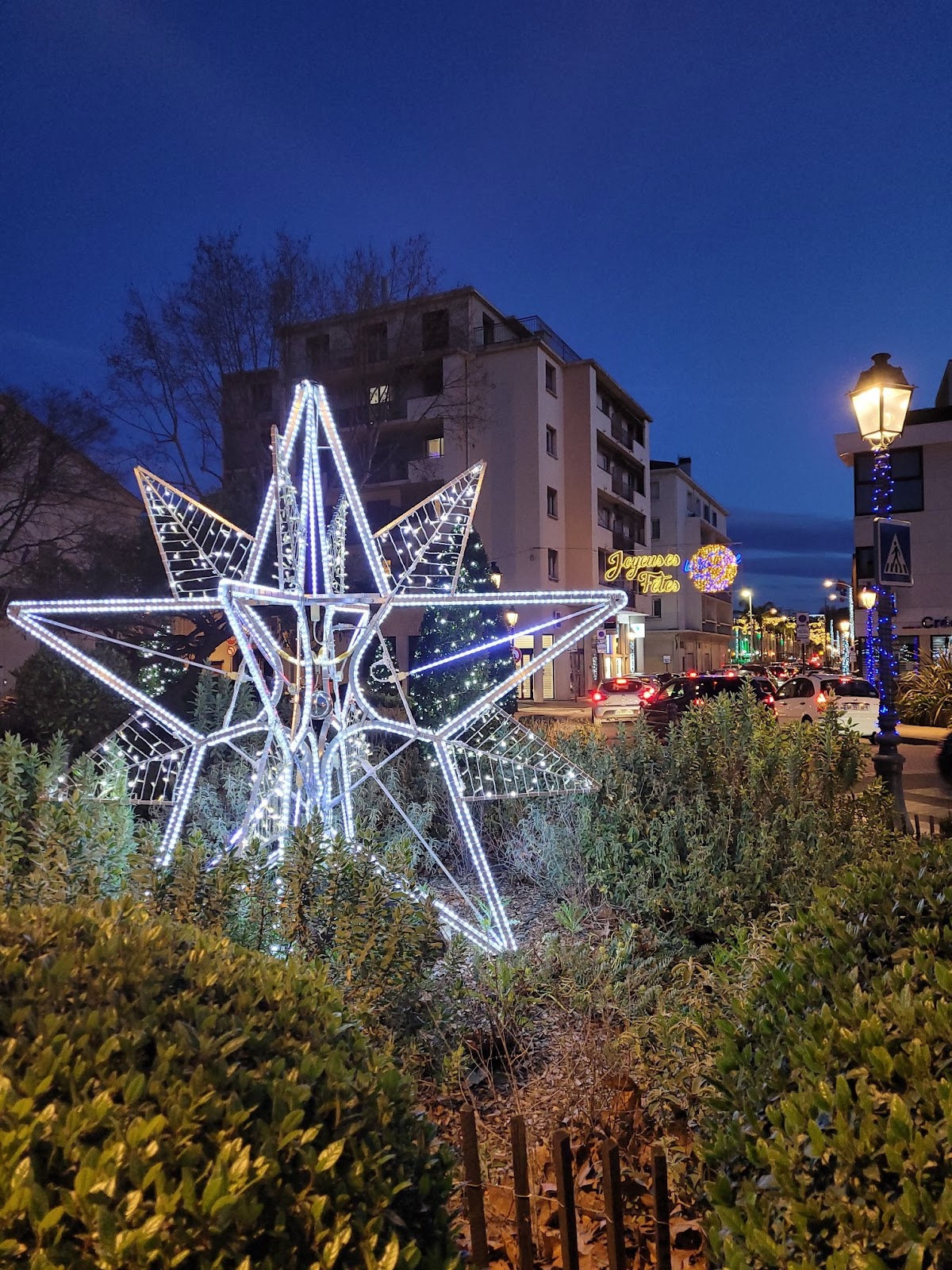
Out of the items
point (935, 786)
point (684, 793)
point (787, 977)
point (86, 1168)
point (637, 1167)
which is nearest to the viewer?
point (86, 1168)

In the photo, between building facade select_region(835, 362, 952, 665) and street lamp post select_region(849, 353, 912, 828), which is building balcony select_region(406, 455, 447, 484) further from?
street lamp post select_region(849, 353, 912, 828)

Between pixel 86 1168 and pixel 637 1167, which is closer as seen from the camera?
pixel 86 1168

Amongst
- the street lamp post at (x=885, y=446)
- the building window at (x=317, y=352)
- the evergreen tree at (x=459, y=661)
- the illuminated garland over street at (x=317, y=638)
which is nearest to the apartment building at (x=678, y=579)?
the building window at (x=317, y=352)

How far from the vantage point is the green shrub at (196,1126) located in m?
1.34

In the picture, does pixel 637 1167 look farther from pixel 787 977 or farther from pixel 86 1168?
pixel 86 1168

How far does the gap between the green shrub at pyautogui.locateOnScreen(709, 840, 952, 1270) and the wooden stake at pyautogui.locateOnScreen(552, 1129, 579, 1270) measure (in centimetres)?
39

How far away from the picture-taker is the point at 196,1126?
4.88 feet

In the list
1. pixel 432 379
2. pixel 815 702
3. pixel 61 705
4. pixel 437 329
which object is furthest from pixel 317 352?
pixel 432 379

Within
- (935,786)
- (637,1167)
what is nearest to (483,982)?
(637,1167)

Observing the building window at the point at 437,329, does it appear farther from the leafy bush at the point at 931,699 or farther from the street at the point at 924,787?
the street at the point at 924,787

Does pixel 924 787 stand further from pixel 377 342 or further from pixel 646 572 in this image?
pixel 646 572

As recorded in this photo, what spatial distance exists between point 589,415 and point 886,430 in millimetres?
29783

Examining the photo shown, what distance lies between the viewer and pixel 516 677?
4.69 metres

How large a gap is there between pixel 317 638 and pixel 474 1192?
3.77 m
